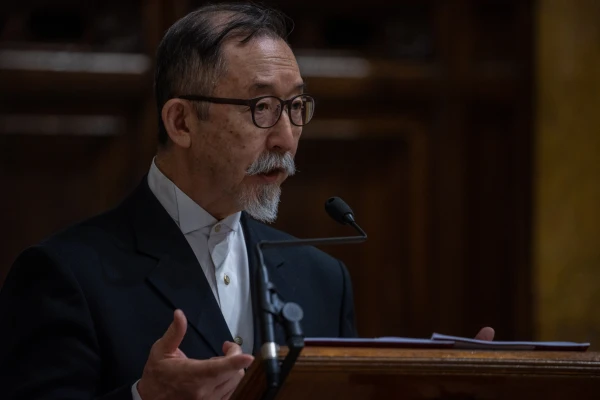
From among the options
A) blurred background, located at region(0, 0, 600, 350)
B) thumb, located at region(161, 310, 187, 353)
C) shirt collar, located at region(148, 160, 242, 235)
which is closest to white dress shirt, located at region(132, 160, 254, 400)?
shirt collar, located at region(148, 160, 242, 235)

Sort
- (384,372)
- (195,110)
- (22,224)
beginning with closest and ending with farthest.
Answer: (384,372) → (195,110) → (22,224)

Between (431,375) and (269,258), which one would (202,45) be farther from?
(431,375)

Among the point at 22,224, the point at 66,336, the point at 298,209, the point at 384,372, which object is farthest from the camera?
the point at 298,209

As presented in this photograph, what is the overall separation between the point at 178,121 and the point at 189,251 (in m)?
0.34

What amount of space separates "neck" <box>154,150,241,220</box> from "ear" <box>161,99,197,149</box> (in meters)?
0.05

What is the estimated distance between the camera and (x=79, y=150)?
4.24 metres

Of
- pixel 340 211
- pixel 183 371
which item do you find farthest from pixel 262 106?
pixel 183 371

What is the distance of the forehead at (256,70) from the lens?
2.72m

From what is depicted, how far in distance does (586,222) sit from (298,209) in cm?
120

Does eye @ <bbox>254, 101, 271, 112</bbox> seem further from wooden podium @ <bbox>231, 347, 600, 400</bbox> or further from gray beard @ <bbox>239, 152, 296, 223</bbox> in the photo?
wooden podium @ <bbox>231, 347, 600, 400</bbox>

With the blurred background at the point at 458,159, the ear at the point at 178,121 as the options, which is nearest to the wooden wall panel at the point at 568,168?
the blurred background at the point at 458,159

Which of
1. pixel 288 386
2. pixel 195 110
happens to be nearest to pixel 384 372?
pixel 288 386

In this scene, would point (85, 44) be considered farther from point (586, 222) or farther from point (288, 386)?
point (288, 386)

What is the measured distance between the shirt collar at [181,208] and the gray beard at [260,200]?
71 millimetres
